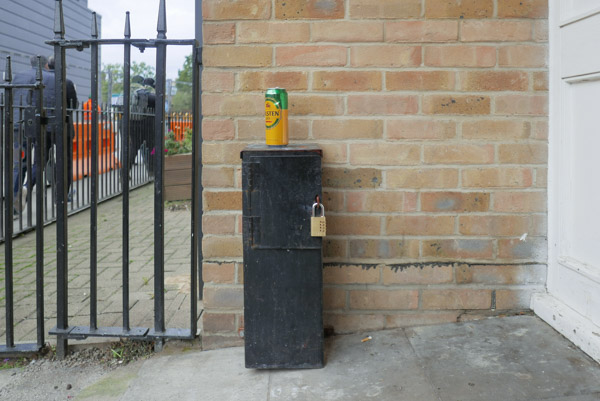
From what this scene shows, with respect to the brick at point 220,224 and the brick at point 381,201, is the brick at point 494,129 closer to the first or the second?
the brick at point 381,201

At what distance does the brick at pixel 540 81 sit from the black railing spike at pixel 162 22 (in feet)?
6.46

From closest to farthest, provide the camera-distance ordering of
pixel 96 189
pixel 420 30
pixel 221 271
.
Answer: pixel 420 30, pixel 221 271, pixel 96 189

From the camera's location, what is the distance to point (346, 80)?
9.95ft

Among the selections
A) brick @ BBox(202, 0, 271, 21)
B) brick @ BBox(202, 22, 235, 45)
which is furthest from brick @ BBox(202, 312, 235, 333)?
brick @ BBox(202, 0, 271, 21)

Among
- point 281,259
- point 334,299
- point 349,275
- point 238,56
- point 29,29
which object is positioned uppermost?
point 29,29

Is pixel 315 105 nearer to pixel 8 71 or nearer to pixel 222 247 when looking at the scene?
pixel 222 247

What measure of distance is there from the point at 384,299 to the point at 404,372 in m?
0.52

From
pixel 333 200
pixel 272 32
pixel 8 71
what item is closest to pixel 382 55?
pixel 272 32

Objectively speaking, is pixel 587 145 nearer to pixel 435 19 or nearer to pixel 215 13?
pixel 435 19

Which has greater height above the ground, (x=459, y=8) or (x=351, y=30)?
(x=459, y=8)

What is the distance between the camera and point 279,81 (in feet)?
9.95

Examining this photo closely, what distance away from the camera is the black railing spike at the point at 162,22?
299 cm

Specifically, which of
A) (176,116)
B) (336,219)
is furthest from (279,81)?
(176,116)

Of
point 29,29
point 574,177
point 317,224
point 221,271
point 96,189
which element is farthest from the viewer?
point 29,29
